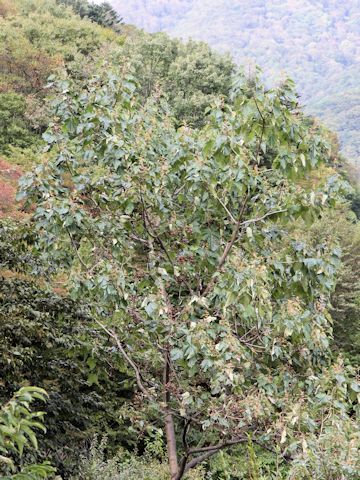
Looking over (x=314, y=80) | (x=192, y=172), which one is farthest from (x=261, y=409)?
(x=314, y=80)

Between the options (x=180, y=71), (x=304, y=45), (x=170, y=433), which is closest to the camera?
(x=170, y=433)

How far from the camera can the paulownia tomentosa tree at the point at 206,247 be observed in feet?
12.2

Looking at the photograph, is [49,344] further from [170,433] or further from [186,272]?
[186,272]

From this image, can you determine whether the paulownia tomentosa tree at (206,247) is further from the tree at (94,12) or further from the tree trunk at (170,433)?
the tree at (94,12)

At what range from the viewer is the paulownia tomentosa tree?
371 centimetres

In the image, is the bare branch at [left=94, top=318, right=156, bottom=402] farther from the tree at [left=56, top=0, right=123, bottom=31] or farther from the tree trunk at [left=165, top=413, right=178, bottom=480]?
the tree at [left=56, top=0, right=123, bottom=31]

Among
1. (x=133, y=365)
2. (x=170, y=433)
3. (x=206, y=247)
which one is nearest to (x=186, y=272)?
(x=206, y=247)

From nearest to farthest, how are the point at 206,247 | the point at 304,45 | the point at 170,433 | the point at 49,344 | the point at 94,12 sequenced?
1. the point at 206,247
2. the point at 170,433
3. the point at 49,344
4. the point at 94,12
5. the point at 304,45

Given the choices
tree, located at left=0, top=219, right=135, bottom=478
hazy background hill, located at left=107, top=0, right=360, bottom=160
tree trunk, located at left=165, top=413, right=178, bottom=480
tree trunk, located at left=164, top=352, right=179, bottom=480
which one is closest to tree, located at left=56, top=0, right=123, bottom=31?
tree, located at left=0, top=219, right=135, bottom=478

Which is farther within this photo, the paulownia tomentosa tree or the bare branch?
the bare branch

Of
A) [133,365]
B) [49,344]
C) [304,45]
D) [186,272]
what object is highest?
[186,272]

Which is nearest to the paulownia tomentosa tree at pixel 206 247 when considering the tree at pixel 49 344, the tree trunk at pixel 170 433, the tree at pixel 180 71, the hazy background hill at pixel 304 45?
the tree trunk at pixel 170 433

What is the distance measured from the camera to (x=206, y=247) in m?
4.38

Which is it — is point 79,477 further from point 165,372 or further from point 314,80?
point 314,80
